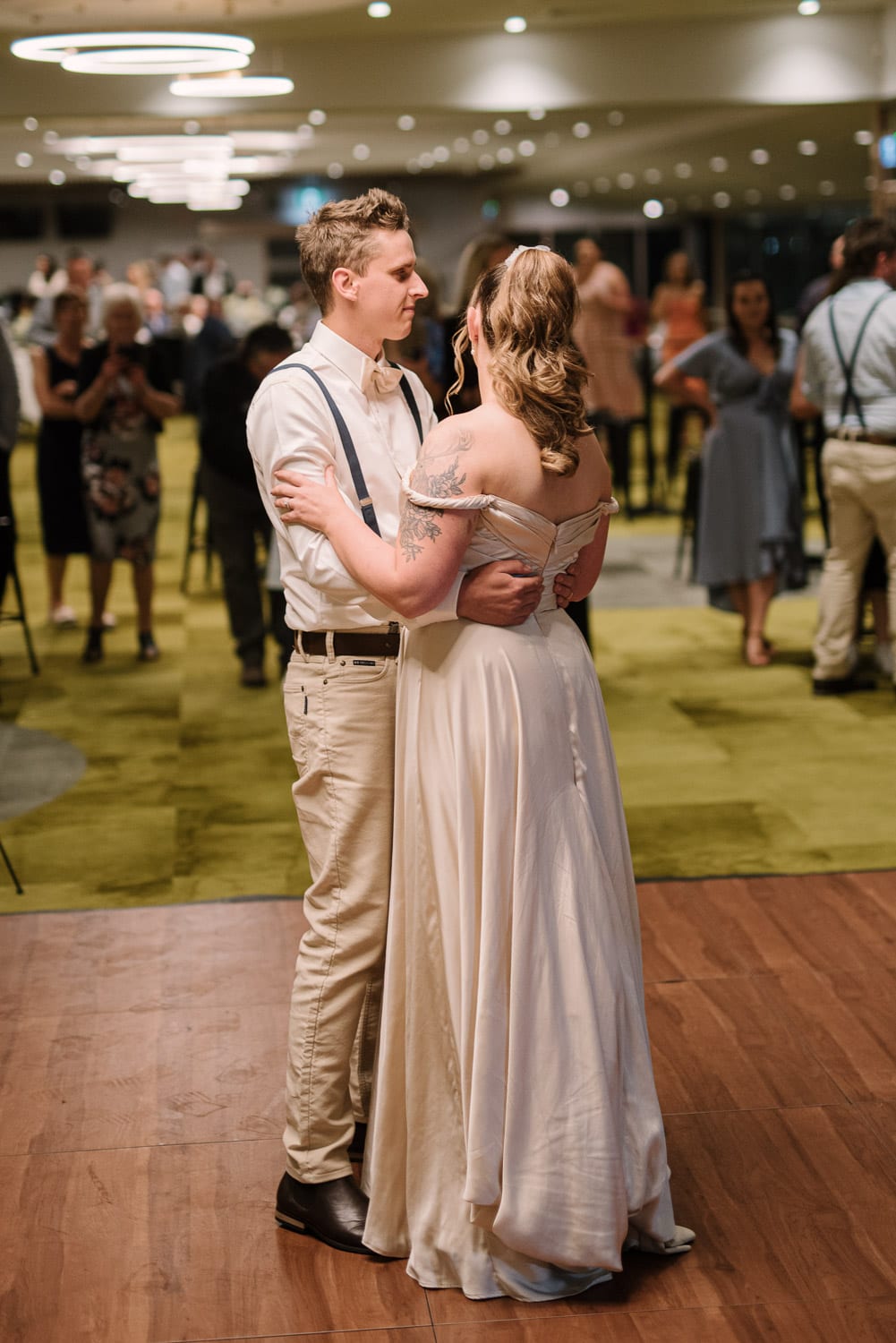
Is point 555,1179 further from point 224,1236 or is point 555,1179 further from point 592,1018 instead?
point 224,1236

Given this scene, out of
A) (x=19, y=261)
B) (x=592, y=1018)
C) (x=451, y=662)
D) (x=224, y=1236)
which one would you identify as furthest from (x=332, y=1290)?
(x=19, y=261)

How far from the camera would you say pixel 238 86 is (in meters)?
10.1

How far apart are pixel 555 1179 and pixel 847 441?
13.5ft

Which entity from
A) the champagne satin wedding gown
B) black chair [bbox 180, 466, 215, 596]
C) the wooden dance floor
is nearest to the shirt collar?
the champagne satin wedding gown

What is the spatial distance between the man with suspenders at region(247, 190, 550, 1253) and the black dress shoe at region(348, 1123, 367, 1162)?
213 millimetres

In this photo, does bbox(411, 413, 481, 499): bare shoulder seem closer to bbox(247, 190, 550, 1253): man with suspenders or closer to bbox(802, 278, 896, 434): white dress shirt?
bbox(247, 190, 550, 1253): man with suspenders

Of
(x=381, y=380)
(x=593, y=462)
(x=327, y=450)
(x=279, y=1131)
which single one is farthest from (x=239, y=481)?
(x=593, y=462)

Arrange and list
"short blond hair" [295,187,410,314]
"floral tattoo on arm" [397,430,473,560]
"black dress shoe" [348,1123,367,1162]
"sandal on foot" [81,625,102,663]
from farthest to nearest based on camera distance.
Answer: "sandal on foot" [81,625,102,663], "black dress shoe" [348,1123,367,1162], "short blond hair" [295,187,410,314], "floral tattoo on arm" [397,430,473,560]

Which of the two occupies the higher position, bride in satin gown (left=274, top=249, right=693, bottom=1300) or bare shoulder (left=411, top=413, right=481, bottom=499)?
bare shoulder (left=411, top=413, right=481, bottom=499)

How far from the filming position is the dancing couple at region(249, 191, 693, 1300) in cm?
228

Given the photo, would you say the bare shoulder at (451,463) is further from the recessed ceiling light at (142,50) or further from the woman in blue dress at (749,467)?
the recessed ceiling light at (142,50)

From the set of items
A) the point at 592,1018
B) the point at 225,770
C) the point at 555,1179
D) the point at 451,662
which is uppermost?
the point at 451,662

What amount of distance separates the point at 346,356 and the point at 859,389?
375cm

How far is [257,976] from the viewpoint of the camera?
3688 mm
